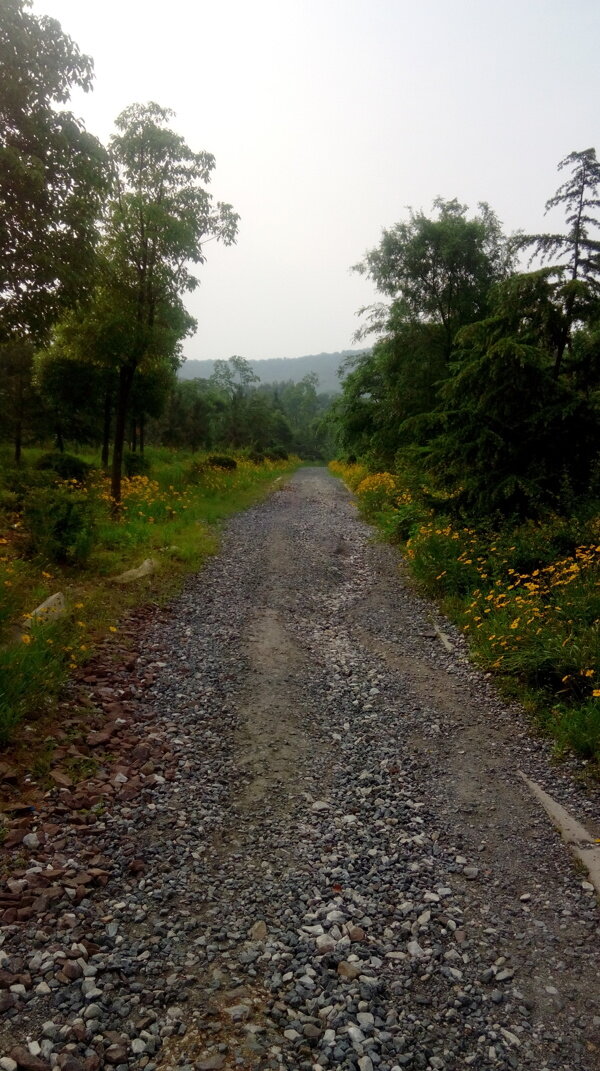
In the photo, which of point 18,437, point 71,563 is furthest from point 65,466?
point 71,563

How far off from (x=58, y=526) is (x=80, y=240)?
197 inches

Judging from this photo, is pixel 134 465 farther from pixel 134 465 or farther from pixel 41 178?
pixel 41 178

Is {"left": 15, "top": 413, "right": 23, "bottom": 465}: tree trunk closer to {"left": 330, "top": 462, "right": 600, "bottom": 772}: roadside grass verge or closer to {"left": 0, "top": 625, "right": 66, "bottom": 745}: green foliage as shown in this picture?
{"left": 330, "top": 462, "right": 600, "bottom": 772}: roadside grass verge

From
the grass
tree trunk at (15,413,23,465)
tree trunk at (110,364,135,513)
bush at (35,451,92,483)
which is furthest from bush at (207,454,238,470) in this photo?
tree trunk at (110,364,135,513)

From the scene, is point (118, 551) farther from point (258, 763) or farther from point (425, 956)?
point (425, 956)

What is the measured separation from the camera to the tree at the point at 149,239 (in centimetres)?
1377

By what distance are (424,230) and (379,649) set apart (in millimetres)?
22123

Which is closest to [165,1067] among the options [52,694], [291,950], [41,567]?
[291,950]

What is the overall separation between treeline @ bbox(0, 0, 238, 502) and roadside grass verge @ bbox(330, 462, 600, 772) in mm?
8183

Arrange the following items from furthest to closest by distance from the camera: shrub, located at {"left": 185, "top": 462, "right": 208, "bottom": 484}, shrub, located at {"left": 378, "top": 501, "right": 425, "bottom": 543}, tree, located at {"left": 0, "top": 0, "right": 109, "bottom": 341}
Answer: shrub, located at {"left": 185, "top": 462, "right": 208, "bottom": 484}, shrub, located at {"left": 378, "top": 501, "right": 425, "bottom": 543}, tree, located at {"left": 0, "top": 0, "right": 109, "bottom": 341}

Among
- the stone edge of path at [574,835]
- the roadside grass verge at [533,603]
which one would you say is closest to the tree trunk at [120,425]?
the roadside grass verge at [533,603]

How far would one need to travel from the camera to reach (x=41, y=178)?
8469 mm

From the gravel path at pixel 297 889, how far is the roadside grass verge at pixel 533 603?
46 cm

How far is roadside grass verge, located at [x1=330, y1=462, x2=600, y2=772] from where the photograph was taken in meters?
6.19
